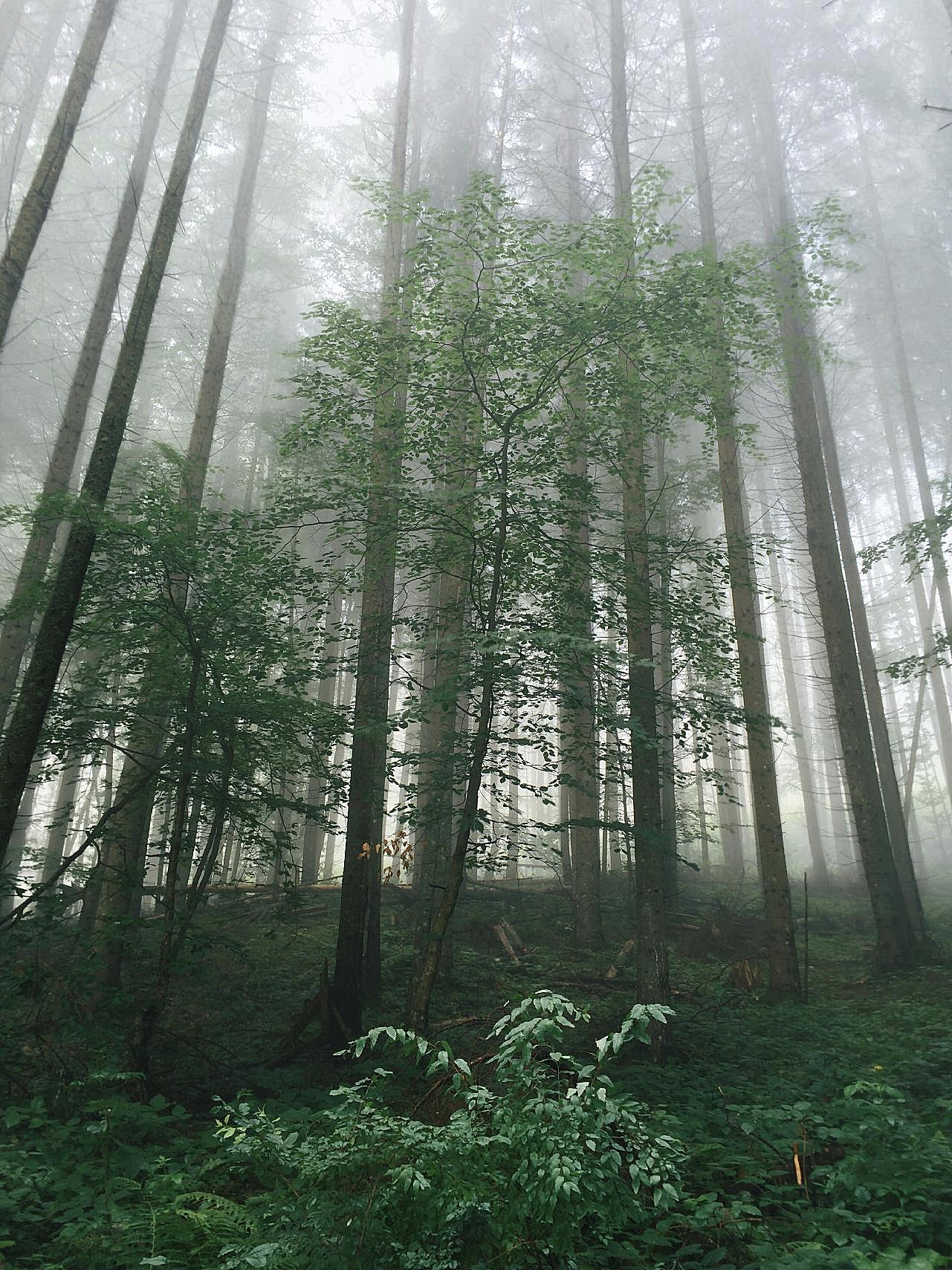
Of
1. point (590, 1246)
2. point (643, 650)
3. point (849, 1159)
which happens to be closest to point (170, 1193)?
point (590, 1246)

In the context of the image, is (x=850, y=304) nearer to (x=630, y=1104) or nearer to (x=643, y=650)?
(x=643, y=650)

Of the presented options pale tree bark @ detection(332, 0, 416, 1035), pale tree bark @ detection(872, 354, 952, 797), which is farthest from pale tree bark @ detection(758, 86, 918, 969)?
pale tree bark @ detection(872, 354, 952, 797)

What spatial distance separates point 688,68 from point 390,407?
37.1ft

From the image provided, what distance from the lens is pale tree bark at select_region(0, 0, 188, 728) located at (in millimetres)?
9086

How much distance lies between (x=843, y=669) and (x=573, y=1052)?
7504mm

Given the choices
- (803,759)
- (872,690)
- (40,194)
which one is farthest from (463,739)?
(803,759)

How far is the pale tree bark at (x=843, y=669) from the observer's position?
421 inches

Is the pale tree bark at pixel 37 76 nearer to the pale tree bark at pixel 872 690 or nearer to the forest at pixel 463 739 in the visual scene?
the forest at pixel 463 739

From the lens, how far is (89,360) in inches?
478

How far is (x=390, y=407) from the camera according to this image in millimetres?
8188

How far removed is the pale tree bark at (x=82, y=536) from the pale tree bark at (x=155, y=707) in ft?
2.75

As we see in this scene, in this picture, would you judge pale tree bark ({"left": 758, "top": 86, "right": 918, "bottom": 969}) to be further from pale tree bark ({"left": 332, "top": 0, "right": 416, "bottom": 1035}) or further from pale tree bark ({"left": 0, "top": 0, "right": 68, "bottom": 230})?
pale tree bark ({"left": 0, "top": 0, "right": 68, "bottom": 230})

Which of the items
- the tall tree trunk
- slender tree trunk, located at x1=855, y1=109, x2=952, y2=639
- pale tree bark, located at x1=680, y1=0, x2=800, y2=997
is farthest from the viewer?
slender tree trunk, located at x1=855, y1=109, x2=952, y2=639

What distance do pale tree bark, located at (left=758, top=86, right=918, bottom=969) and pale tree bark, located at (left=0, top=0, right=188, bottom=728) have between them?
8905 mm
